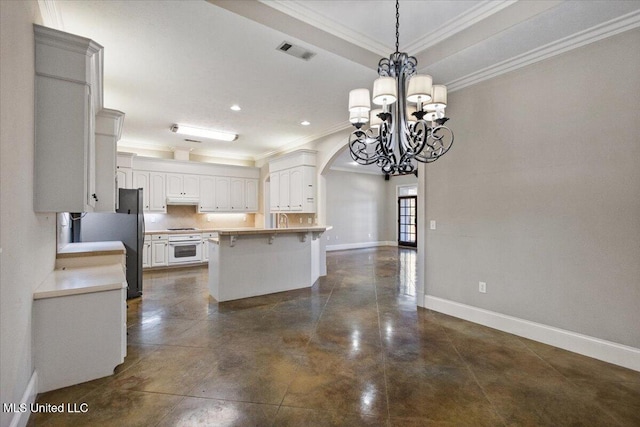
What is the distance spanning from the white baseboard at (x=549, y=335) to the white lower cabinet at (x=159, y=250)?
5886mm

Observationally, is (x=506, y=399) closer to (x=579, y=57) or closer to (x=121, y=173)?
(x=579, y=57)

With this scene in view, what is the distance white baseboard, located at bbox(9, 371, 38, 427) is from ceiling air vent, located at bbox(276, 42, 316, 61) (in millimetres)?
3360

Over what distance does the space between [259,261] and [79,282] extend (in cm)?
243

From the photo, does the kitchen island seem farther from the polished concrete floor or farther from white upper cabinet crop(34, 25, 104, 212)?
white upper cabinet crop(34, 25, 104, 212)

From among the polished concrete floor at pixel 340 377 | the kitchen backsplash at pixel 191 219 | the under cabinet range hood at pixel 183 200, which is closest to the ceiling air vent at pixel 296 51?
the polished concrete floor at pixel 340 377

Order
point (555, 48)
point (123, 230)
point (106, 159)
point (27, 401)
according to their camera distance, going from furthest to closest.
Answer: point (123, 230) → point (106, 159) → point (555, 48) → point (27, 401)

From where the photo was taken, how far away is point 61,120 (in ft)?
6.88

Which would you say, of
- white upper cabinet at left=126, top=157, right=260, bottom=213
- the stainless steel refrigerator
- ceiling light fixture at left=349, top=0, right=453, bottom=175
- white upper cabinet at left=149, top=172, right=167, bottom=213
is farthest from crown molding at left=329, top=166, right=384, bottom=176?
ceiling light fixture at left=349, top=0, right=453, bottom=175

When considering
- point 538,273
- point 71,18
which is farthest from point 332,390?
point 71,18

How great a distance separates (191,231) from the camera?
7.17 meters

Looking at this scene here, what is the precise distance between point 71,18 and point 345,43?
2.54 metres

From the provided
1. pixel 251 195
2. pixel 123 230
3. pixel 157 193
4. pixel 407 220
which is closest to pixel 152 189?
pixel 157 193

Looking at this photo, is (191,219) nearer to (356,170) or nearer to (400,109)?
(356,170)

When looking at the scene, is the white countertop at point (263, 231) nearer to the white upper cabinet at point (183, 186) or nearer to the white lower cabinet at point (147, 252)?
the white lower cabinet at point (147, 252)
